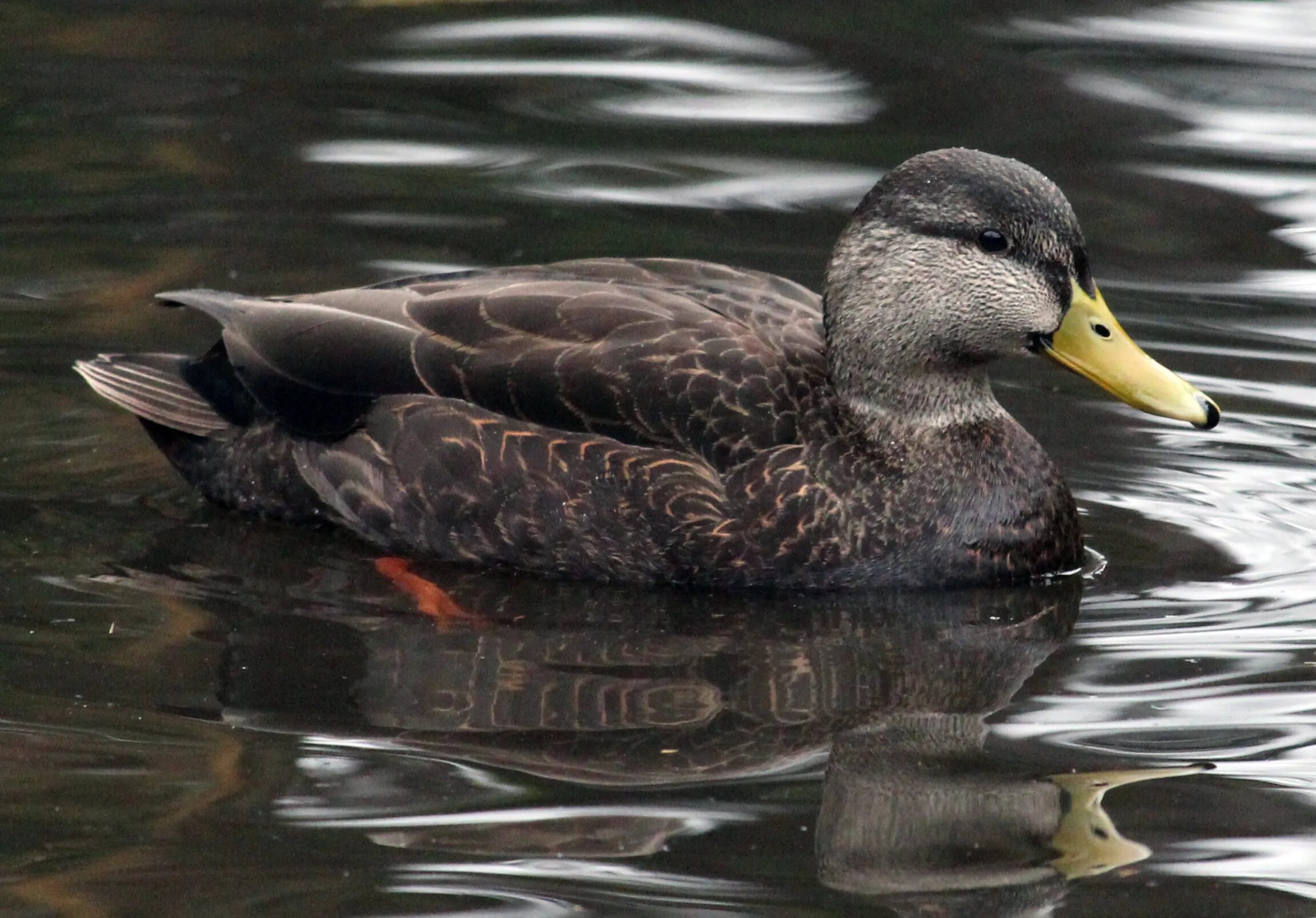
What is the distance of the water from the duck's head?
747 millimetres

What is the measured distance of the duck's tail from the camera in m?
8.35

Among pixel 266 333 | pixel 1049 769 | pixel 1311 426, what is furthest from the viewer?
pixel 1311 426

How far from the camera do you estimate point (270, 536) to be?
8156mm

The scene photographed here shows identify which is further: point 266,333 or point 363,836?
point 266,333

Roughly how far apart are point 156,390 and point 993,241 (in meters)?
3.14

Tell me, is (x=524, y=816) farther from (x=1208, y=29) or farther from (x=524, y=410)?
(x=1208, y=29)

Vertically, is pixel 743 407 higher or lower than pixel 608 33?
lower

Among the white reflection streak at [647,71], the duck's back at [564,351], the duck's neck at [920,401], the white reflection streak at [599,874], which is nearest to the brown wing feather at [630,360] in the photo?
the duck's back at [564,351]

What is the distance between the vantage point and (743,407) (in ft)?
24.9

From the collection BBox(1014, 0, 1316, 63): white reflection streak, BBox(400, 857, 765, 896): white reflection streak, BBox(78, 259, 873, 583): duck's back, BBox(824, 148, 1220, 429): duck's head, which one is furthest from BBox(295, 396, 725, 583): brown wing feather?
BBox(1014, 0, 1316, 63): white reflection streak

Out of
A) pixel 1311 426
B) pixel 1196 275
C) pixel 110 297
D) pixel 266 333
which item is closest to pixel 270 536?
pixel 266 333

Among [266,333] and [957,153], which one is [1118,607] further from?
[266,333]

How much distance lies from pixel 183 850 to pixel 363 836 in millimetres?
432

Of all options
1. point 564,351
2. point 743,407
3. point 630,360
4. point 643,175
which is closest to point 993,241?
point 743,407
